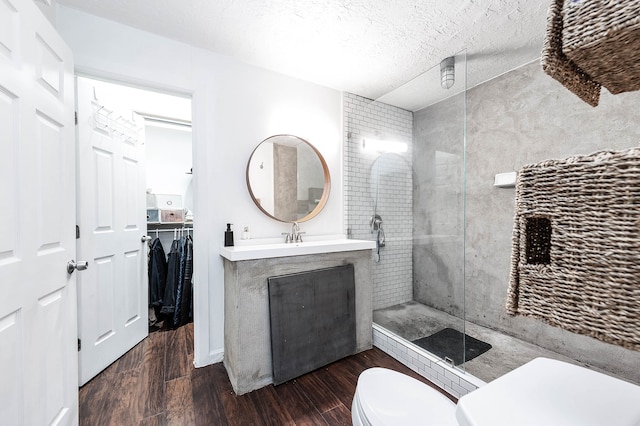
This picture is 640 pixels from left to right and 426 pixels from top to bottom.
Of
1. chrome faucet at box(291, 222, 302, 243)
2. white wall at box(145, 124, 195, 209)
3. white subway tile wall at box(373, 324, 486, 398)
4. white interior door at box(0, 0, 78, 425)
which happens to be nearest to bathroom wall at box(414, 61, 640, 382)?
white subway tile wall at box(373, 324, 486, 398)

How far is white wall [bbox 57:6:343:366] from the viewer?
74.2 inches

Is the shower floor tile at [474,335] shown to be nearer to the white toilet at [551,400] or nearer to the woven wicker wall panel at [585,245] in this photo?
the white toilet at [551,400]

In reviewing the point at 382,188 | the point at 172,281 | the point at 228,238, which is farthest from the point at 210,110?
the point at 172,281

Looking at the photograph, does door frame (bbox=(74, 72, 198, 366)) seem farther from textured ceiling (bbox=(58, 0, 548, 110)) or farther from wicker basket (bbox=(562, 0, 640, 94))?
wicker basket (bbox=(562, 0, 640, 94))

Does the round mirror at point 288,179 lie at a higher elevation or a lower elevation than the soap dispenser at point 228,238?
higher

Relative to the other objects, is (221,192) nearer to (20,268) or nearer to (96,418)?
(20,268)

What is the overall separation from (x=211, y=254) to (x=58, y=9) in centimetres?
188

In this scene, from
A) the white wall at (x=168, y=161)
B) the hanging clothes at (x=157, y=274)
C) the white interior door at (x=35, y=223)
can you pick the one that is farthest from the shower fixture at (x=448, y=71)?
the hanging clothes at (x=157, y=274)

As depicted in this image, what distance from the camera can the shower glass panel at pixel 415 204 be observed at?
2.32 meters

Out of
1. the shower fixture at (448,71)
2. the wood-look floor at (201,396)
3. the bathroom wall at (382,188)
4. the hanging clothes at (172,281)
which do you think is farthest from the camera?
the hanging clothes at (172,281)

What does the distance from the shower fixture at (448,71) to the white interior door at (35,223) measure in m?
2.59

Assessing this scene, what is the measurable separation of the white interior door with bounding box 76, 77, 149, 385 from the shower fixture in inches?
109

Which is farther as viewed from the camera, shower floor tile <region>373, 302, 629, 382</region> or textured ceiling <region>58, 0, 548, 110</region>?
shower floor tile <region>373, 302, 629, 382</region>

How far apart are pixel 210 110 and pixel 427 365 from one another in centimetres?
260
